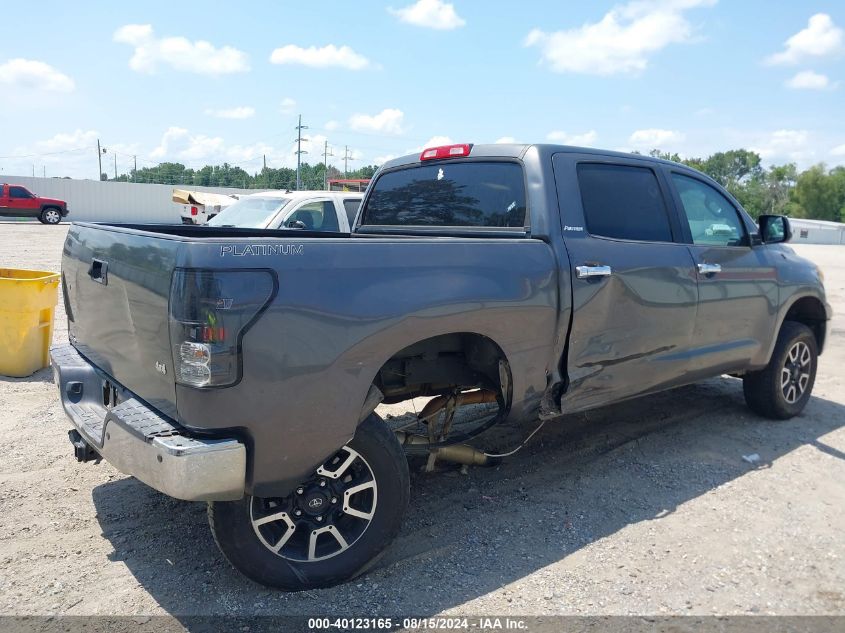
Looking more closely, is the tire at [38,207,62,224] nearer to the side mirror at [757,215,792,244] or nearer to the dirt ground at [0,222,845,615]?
the dirt ground at [0,222,845,615]

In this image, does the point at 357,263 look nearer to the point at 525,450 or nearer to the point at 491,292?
the point at 491,292

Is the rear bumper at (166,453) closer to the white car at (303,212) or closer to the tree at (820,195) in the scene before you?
the white car at (303,212)

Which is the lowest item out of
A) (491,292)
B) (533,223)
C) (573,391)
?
(573,391)

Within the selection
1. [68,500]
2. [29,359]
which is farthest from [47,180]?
[68,500]

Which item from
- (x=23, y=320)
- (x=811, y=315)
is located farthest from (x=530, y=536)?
(x=23, y=320)

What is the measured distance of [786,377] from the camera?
566 centimetres

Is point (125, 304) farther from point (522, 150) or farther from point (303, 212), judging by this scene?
point (303, 212)

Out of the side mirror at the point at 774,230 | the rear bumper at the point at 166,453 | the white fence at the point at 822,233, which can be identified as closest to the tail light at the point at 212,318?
the rear bumper at the point at 166,453

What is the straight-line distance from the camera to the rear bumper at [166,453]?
2.57 meters

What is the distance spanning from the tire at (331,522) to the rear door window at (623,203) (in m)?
1.86

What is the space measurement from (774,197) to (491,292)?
108 metres

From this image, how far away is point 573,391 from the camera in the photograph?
388 cm

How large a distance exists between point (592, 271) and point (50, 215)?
3263 cm

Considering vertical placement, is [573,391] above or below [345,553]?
above
